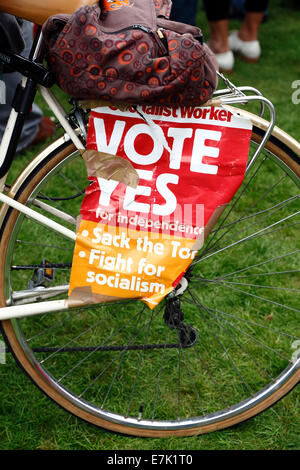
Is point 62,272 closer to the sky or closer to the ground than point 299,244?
closer to the ground

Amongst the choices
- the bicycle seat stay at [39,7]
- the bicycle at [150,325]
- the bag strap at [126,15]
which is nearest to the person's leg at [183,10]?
the bicycle at [150,325]

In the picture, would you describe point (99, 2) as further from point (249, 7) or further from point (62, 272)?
point (249, 7)

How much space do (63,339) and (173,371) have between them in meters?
0.51

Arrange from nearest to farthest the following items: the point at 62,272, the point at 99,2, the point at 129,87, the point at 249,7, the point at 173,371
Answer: the point at 129,87 → the point at 99,2 → the point at 173,371 → the point at 62,272 → the point at 249,7

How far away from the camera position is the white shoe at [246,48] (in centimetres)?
512

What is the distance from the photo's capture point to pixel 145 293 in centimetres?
156

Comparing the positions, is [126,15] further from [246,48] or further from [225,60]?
[246,48]

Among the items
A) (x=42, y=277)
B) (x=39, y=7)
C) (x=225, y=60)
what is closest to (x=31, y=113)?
(x=42, y=277)

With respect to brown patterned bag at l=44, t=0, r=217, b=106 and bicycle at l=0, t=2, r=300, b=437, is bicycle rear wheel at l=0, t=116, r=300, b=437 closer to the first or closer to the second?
bicycle at l=0, t=2, r=300, b=437

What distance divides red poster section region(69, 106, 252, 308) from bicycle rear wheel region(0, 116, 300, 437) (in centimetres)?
14

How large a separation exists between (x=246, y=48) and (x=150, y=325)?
147 inches

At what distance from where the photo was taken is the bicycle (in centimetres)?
157

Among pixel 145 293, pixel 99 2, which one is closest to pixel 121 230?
pixel 145 293

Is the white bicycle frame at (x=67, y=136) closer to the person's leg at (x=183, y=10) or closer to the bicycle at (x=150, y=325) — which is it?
the bicycle at (x=150, y=325)
